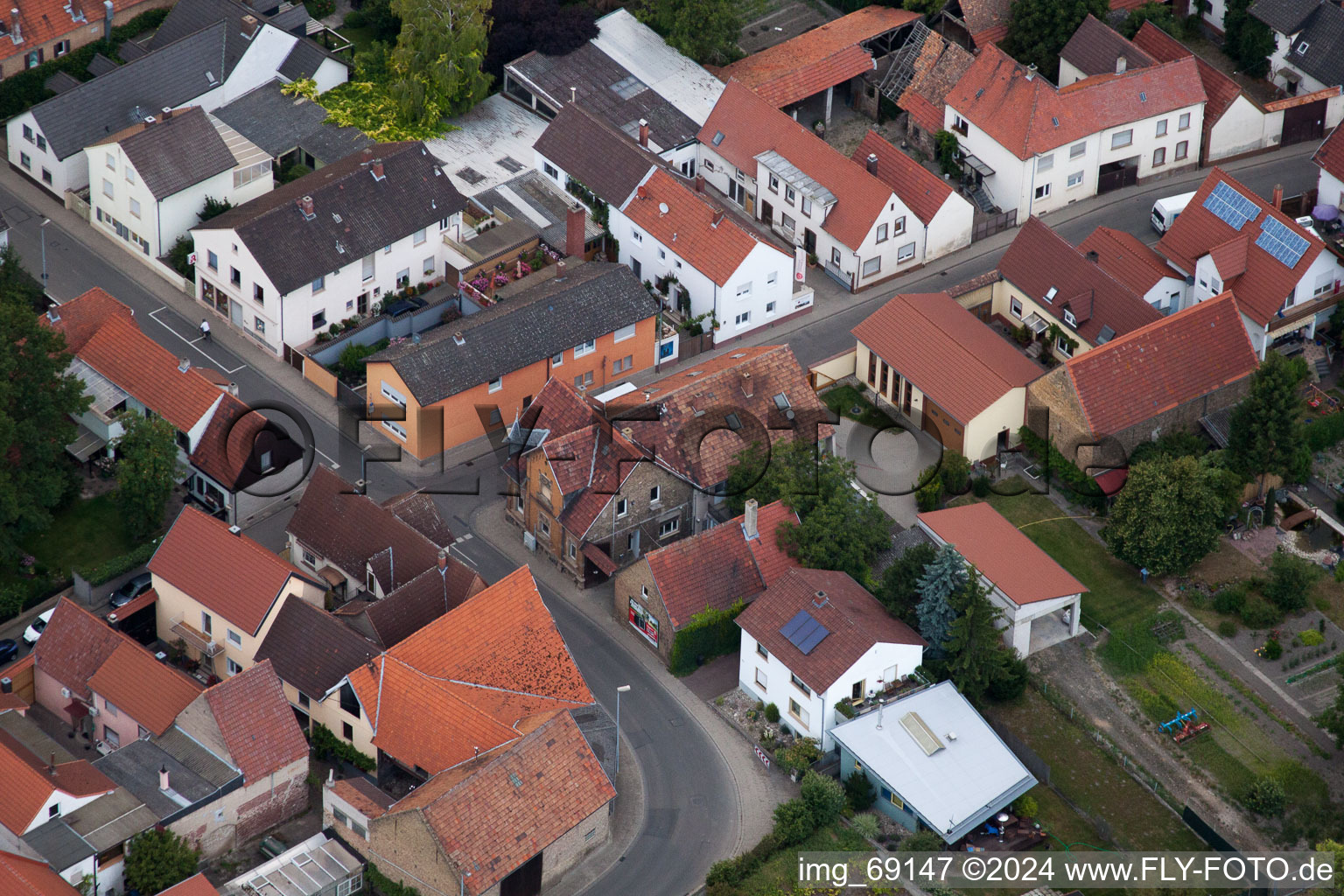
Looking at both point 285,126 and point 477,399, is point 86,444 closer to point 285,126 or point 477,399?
point 477,399

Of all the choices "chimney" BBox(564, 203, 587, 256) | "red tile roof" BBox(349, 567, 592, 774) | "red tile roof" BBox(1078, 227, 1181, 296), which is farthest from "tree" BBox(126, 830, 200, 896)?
"red tile roof" BBox(1078, 227, 1181, 296)

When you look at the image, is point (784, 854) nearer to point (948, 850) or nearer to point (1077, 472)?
point (948, 850)

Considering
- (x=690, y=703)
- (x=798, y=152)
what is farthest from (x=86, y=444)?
(x=798, y=152)

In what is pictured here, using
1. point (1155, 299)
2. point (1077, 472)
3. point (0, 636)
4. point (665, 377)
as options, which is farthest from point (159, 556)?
point (1155, 299)

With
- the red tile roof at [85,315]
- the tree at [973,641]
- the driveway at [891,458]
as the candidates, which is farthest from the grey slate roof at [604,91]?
the tree at [973,641]

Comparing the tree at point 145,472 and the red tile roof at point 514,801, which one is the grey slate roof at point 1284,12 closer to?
the red tile roof at point 514,801
